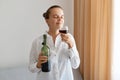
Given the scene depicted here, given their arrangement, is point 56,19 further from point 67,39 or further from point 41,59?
point 41,59

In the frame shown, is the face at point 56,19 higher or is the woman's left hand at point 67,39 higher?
the face at point 56,19

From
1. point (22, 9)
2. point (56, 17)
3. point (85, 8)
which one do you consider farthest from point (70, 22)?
point (56, 17)

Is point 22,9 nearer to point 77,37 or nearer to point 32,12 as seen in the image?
point 32,12

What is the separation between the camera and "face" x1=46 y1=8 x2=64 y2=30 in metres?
1.71

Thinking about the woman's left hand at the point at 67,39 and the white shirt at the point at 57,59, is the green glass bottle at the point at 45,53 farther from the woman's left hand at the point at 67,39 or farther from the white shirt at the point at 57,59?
the woman's left hand at the point at 67,39

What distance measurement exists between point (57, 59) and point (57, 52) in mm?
54

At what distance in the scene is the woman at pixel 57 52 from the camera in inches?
67.5

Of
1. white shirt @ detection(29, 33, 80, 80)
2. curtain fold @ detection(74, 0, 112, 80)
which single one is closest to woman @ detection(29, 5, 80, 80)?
white shirt @ detection(29, 33, 80, 80)

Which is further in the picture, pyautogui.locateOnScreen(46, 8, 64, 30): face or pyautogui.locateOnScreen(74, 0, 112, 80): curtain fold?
pyautogui.locateOnScreen(74, 0, 112, 80): curtain fold

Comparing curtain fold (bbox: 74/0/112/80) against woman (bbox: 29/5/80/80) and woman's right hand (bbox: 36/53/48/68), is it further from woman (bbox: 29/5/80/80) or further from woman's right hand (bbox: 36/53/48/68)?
woman's right hand (bbox: 36/53/48/68)

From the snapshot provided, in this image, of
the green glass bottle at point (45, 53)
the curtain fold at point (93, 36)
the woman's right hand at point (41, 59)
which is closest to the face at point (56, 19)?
the green glass bottle at point (45, 53)

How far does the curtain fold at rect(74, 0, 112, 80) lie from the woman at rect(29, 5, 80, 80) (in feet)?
2.36

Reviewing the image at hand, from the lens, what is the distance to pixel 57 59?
173 cm

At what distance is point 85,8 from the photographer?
2.69m
